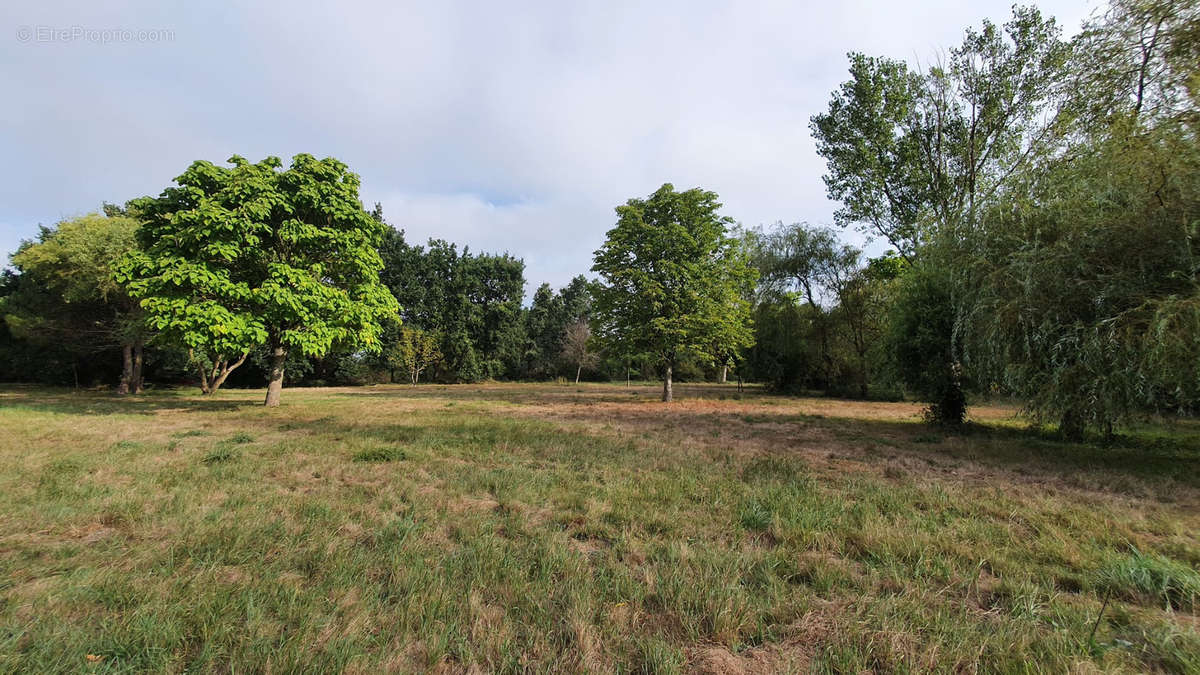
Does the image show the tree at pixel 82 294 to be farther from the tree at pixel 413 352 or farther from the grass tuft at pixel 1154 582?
the grass tuft at pixel 1154 582

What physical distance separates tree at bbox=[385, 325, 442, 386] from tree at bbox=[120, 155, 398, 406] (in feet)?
100

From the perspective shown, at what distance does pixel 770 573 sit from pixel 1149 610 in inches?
95.1

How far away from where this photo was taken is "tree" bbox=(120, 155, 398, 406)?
11.9 meters

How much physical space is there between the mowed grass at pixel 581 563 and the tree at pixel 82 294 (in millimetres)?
17163

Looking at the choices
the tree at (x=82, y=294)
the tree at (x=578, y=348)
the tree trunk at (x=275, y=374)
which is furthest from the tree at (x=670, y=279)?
the tree at (x=578, y=348)

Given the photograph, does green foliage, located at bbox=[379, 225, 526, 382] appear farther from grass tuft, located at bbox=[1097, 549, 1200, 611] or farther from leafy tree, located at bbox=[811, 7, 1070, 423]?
grass tuft, located at bbox=[1097, 549, 1200, 611]

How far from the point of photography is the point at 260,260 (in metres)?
13.6

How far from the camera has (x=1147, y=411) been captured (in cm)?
770

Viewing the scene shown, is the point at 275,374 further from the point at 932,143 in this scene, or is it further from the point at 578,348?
the point at 578,348

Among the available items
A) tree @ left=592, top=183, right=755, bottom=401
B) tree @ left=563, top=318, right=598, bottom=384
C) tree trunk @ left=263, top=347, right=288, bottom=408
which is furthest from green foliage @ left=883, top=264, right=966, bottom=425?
tree @ left=563, top=318, right=598, bottom=384

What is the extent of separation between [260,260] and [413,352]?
1291 inches

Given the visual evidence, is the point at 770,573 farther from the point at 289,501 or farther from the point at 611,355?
the point at 611,355

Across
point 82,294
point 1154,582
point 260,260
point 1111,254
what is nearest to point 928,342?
point 1111,254

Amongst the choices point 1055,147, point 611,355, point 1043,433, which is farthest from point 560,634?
point 611,355
